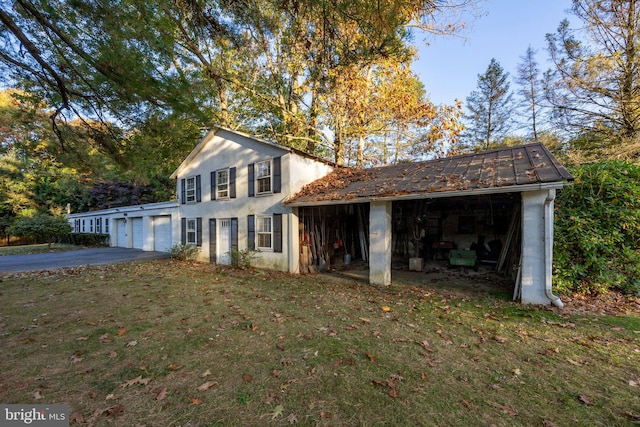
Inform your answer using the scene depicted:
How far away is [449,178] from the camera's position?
22.9 feet

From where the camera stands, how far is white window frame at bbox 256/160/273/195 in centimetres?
1022

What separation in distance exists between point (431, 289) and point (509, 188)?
3083mm

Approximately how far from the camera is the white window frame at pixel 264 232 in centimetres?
1018

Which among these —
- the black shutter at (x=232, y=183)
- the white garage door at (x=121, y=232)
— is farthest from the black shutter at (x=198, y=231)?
the white garage door at (x=121, y=232)

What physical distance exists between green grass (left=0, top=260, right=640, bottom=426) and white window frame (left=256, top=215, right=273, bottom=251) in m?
3.95

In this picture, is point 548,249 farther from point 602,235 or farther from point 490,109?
point 490,109

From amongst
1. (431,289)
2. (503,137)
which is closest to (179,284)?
(431,289)

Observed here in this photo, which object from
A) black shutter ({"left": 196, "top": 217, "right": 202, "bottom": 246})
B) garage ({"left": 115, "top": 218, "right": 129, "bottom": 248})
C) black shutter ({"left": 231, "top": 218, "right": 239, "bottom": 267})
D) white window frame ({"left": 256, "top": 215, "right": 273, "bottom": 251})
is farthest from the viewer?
garage ({"left": 115, "top": 218, "right": 129, "bottom": 248})

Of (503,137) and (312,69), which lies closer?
(312,69)

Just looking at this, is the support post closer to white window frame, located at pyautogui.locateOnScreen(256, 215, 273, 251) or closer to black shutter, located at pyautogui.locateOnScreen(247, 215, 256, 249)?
white window frame, located at pyautogui.locateOnScreen(256, 215, 273, 251)

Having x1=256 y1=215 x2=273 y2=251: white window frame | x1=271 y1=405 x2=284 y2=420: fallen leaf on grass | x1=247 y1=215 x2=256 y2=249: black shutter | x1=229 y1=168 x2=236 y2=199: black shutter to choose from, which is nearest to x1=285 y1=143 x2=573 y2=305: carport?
x1=256 y1=215 x2=273 y2=251: white window frame

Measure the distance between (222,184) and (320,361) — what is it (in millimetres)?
10245

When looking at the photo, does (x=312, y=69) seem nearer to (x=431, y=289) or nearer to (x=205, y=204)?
(x=431, y=289)

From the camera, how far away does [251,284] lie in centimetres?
792
